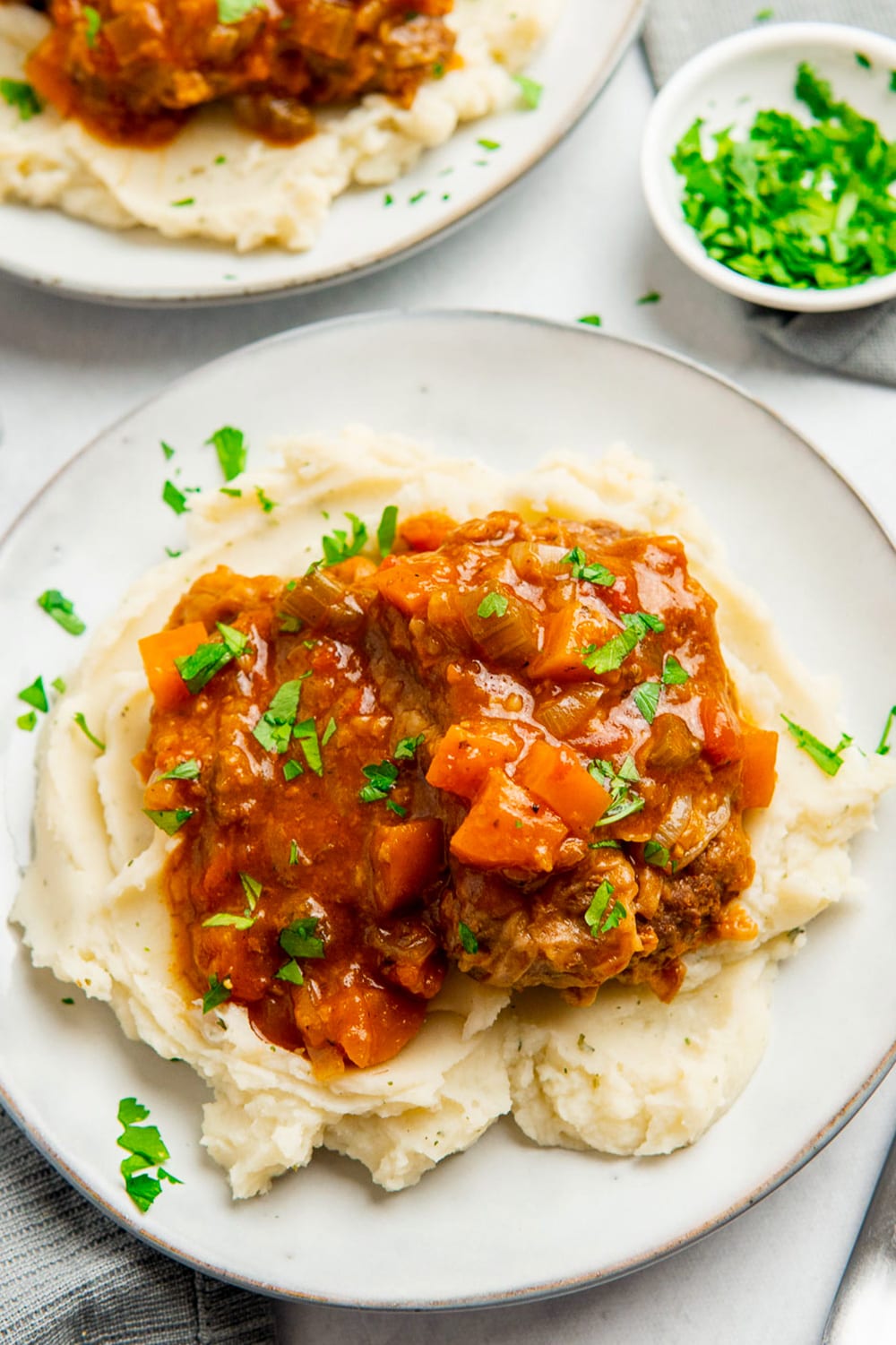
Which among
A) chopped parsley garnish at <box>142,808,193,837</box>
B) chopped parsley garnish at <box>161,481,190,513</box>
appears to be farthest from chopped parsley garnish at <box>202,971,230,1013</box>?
chopped parsley garnish at <box>161,481,190,513</box>

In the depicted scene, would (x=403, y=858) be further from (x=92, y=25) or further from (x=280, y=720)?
(x=92, y=25)

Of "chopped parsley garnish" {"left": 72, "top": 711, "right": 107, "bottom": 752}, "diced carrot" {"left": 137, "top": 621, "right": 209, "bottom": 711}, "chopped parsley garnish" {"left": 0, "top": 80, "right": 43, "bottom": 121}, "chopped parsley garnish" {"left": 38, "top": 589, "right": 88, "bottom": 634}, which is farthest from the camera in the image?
"chopped parsley garnish" {"left": 0, "top": 80, "right": 43, "bottom": 121}

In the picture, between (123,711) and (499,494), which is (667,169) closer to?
(499,494)

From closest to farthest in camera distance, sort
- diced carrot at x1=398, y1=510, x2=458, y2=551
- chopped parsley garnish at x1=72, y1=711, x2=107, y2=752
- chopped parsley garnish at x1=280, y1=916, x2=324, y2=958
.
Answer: chopped parsley garnish at x1=280, y1=916, x2=324, y2=958 < diced carrot at x1=398, y1=510, x2=458, y2=551 < chopped parsley garnish at x1=72, y1=711, x2=107, y2=752

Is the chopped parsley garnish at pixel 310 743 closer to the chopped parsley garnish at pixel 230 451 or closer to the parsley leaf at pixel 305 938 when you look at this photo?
the parsley leaf at pixel 305 938

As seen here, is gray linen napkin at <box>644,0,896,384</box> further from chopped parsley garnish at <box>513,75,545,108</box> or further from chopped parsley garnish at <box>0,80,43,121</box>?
chopped parsley garnish at <box>0,80,43,121</box>

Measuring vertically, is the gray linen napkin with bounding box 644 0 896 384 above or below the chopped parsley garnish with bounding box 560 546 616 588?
above

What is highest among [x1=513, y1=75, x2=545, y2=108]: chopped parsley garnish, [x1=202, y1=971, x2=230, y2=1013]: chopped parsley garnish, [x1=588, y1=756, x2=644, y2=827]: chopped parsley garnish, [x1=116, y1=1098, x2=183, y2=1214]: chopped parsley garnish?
[x1=513, y1=75, x2=545, y2=108]: chopped parsley garnish
